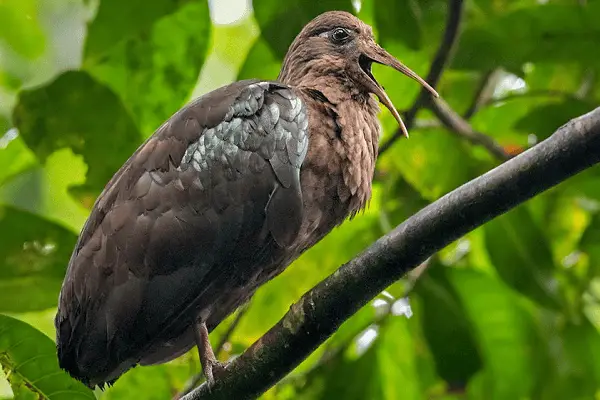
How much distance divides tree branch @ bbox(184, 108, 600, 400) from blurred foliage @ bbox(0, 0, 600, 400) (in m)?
1.06

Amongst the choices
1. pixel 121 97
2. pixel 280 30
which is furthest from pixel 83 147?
pixel 280 30

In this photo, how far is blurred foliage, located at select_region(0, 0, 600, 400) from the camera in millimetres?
3381

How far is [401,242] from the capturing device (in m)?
2.35

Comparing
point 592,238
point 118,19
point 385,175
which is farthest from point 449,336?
point 118,19

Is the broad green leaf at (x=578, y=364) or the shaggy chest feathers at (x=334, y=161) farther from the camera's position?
the broad green leaf at (x=578, y=364)

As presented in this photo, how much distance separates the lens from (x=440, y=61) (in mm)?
3506

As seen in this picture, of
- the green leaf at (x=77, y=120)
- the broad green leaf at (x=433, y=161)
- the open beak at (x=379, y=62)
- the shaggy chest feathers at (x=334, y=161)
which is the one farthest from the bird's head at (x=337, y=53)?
the green leaf at (x=77, y=120)

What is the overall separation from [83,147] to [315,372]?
1.29 m

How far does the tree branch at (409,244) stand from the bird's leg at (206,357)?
0.15m

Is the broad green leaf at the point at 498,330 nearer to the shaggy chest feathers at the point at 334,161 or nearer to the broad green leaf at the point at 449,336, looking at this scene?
the broad green leaf at the point at 449,336

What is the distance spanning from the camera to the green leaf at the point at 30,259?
3.33 meters

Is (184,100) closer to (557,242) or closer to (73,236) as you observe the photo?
(73,236)

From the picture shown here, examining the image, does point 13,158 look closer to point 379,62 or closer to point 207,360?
point 207,360

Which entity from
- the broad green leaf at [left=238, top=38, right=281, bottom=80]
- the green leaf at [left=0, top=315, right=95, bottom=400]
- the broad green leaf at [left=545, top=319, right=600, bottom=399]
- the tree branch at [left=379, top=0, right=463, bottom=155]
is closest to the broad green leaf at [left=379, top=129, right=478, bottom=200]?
the tree branch at [left=379, top=0, right=463, bottom=155]
